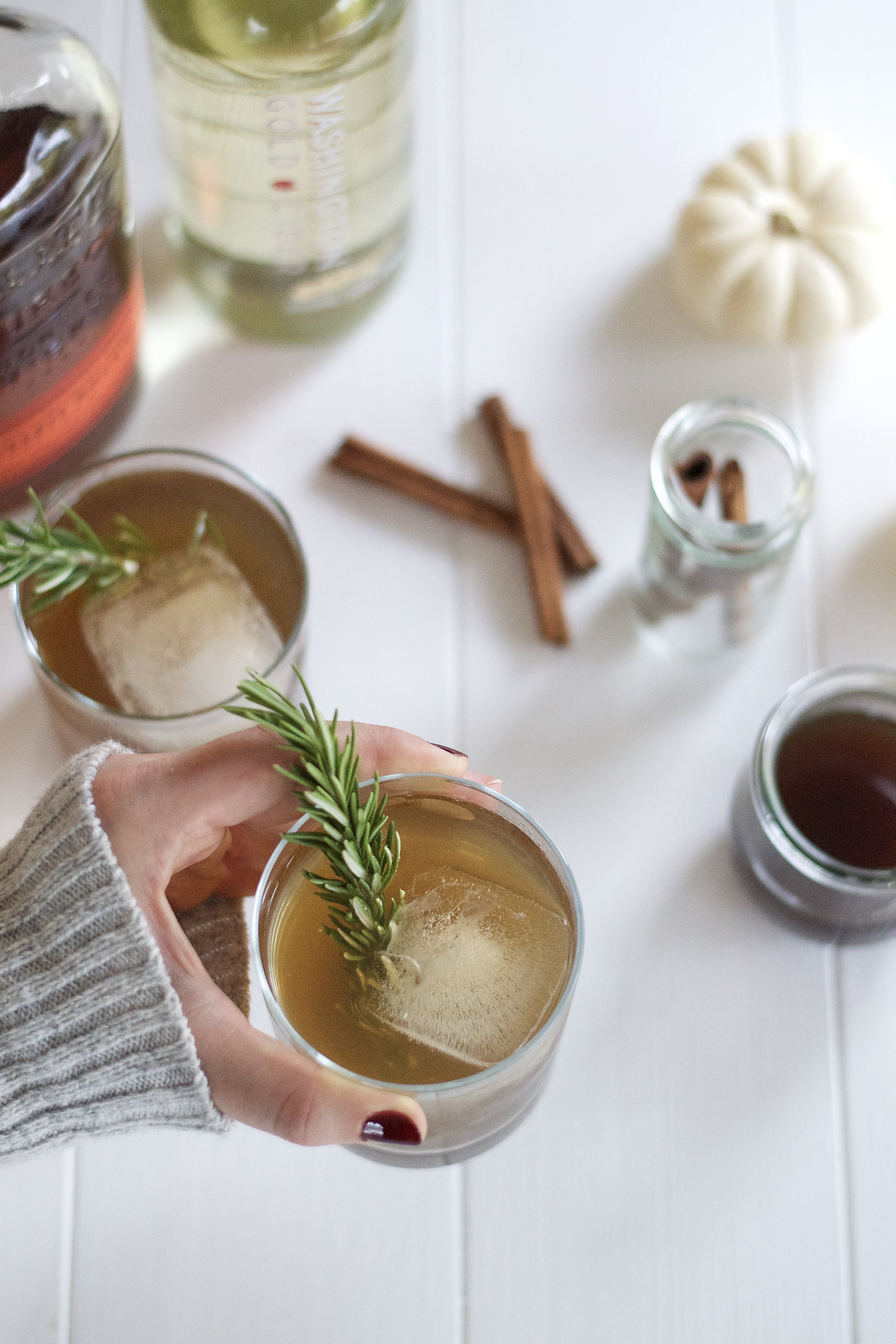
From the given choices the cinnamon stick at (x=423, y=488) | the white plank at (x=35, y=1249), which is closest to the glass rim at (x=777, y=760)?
the cinnamon stick at (x=423, y=488)

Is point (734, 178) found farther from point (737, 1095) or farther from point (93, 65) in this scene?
point (737, 1095)

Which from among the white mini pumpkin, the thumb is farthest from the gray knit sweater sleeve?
the white mini pumpkin

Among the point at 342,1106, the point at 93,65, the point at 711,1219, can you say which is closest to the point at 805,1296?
the point at 711,1219

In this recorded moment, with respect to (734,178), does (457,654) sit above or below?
below

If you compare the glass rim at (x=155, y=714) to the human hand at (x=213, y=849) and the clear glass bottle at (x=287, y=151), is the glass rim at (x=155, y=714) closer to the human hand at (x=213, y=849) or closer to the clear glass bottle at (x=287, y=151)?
the human hand at (x=213, y=849)

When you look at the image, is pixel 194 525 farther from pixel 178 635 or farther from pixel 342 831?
pixel 342 831

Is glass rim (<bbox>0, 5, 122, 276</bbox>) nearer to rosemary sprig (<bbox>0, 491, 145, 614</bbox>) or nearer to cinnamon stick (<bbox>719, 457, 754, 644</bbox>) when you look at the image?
rosemary sprig (<bbox>0, 491, 145, 614</bbox>)
